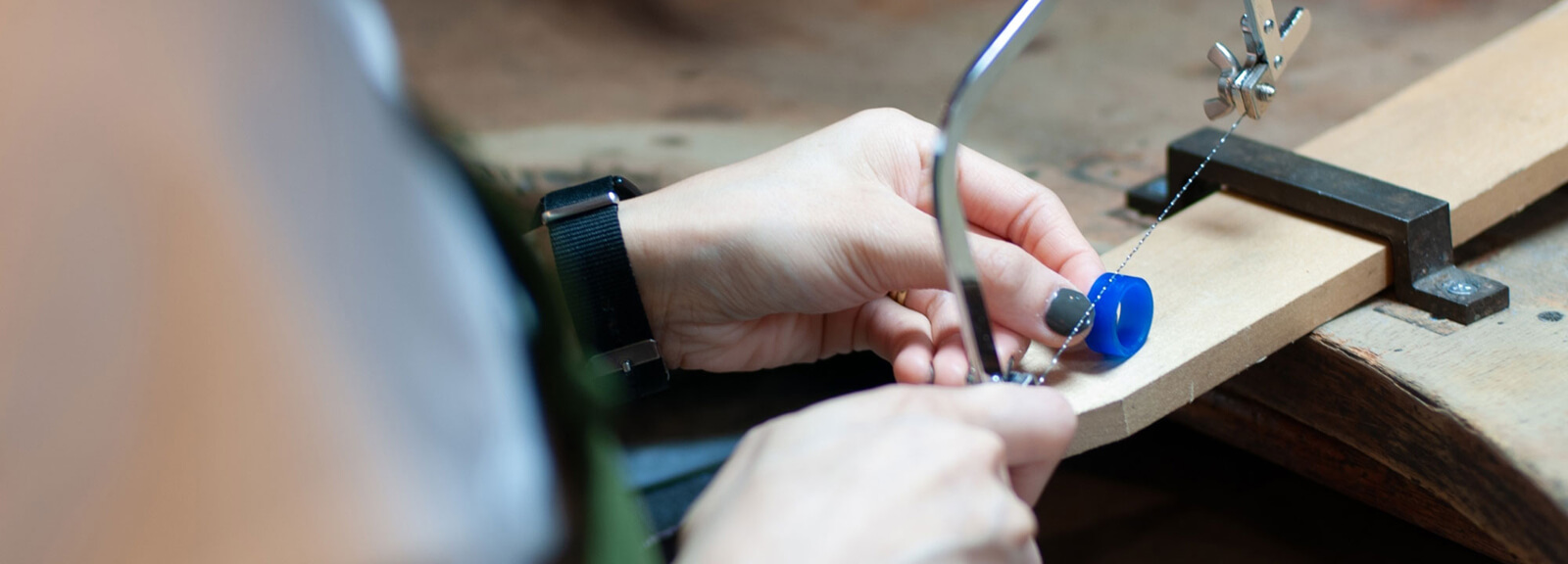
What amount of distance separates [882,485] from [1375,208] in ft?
1.74

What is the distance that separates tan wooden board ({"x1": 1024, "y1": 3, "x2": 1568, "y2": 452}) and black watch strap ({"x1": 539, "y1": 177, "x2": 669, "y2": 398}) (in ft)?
1.06

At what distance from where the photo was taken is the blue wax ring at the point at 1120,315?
76 cm

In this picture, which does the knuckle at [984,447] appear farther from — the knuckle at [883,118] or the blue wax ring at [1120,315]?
the knuckle at [883,118]

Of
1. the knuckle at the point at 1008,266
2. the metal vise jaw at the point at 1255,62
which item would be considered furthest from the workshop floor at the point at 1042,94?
the knuckle at the point at 1008,266

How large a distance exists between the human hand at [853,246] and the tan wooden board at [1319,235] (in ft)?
0.23

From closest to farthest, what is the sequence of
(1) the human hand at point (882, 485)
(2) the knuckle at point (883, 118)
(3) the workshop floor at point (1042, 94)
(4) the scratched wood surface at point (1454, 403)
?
(1) the human hand at point (882, 485)
(4) the scratched wood surface at point (1454, 403)
(2) the knuckle at point (883, 118)
(3) the workshop floor at point (1042, 94)

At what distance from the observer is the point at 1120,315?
79 cm

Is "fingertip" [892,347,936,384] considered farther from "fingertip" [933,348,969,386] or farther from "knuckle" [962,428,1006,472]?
"knuckle" [962,428,1006,472]

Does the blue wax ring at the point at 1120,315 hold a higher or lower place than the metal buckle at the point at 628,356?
higher

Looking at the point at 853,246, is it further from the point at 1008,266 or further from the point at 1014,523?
the point at 1014,523

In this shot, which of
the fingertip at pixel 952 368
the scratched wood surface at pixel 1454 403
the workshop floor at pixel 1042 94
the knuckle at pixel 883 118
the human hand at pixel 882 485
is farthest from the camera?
the workshop floor at pixel 1042 94

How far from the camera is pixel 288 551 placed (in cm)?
31

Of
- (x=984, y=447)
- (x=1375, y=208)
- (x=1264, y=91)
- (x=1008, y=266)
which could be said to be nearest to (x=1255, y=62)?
(x=1264, y=91)

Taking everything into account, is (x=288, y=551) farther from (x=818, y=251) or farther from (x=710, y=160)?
(x=710, y=160)
